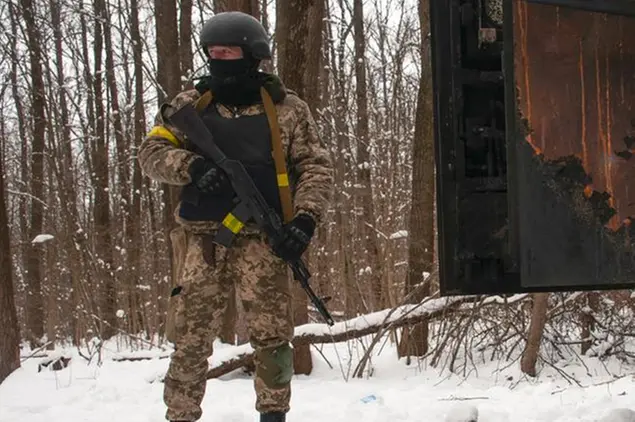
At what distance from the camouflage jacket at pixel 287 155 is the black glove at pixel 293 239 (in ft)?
0.25

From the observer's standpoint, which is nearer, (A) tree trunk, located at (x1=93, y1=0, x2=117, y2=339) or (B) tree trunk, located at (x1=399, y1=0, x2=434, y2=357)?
(B) tree trunk, located at (x1=399, y1=0, x2=434, y2=357)

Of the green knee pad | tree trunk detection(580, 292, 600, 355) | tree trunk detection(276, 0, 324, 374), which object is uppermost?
tree trunk detection(276, 0, 324, 374)

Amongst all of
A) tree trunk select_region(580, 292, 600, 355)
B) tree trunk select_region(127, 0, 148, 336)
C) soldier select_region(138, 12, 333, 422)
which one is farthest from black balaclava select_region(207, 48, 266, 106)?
tree trunk select_region(127, 0, 148, 336)

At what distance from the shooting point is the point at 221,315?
270 centimetres

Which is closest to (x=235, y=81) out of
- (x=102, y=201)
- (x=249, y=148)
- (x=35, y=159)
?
(x=249, y=148)

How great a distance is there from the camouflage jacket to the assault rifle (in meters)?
0.07

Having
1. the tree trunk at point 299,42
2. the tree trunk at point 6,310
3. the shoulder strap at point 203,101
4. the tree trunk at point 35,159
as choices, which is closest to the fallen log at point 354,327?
the tree trunk at point 6,310

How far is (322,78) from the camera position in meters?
13.3

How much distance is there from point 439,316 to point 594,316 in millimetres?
1638

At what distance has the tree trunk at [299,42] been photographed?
15.3ft

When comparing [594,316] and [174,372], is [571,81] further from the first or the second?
[594,316]

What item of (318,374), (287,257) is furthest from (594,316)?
(287,257)

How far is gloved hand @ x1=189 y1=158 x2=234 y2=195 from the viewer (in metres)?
2.53

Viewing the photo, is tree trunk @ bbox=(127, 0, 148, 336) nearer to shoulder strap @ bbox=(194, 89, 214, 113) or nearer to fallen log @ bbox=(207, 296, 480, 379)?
fallen log @ bbox=(207, 296, 480, 379)
